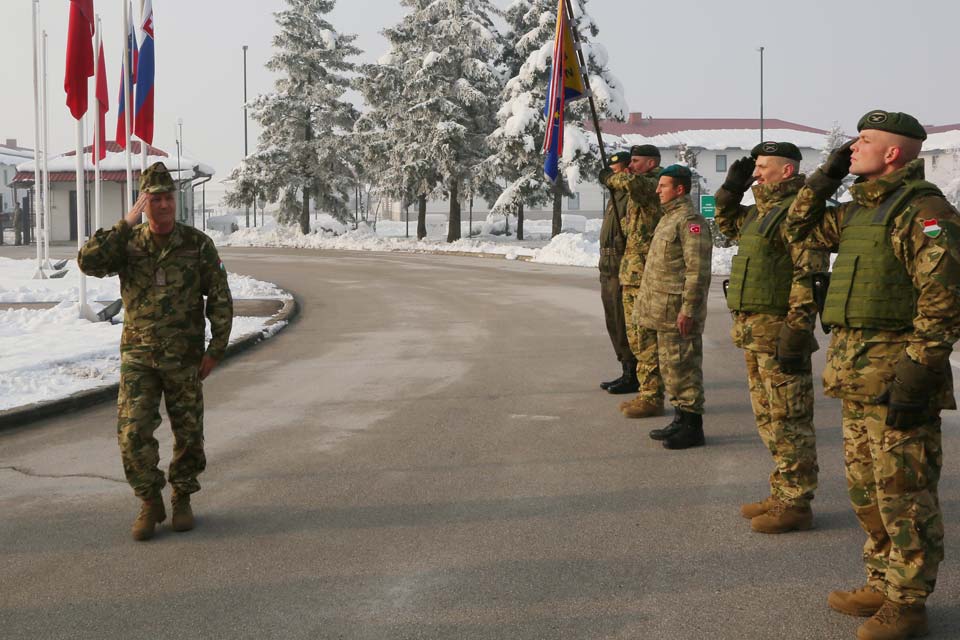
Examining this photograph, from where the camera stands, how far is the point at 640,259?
26.8 feet

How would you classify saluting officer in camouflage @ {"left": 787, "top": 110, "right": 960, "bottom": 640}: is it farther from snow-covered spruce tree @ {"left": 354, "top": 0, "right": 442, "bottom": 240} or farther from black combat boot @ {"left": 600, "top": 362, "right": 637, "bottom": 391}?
snow-covered spruce tree @ {"left": 354, "top": 0, "right": 442, "bottom": 240}

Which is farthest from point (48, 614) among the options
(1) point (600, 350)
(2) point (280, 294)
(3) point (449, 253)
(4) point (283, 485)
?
(3) point (449, 253)

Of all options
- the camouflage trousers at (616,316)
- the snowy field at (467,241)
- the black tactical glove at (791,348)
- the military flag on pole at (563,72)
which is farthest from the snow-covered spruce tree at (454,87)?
the black tactical glove at (791,348)

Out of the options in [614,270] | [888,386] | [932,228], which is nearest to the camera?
[932,228]

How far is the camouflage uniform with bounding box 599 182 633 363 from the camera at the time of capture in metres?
8.95

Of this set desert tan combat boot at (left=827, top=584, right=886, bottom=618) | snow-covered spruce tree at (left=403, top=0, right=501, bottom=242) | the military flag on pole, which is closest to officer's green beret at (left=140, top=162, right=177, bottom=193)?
desert tan combat boot at (left=827, top=584, right=886, bottom=618)

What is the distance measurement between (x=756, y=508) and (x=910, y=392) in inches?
76.9

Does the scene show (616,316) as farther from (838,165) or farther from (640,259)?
(838,165)

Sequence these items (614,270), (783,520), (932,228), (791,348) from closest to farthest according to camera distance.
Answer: (932,228), (791,348), (783,520), (614,270)

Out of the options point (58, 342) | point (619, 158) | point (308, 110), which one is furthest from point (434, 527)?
point (308, 110)

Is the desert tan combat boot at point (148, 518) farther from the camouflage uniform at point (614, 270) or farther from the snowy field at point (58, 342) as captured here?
the camouflage uniform at point (614, 270)

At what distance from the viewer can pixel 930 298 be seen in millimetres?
3580

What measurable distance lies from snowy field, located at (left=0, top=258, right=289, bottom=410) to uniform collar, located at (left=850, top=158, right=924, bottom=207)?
699 centimetres

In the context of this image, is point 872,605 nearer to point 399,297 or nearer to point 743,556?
point 743,556
